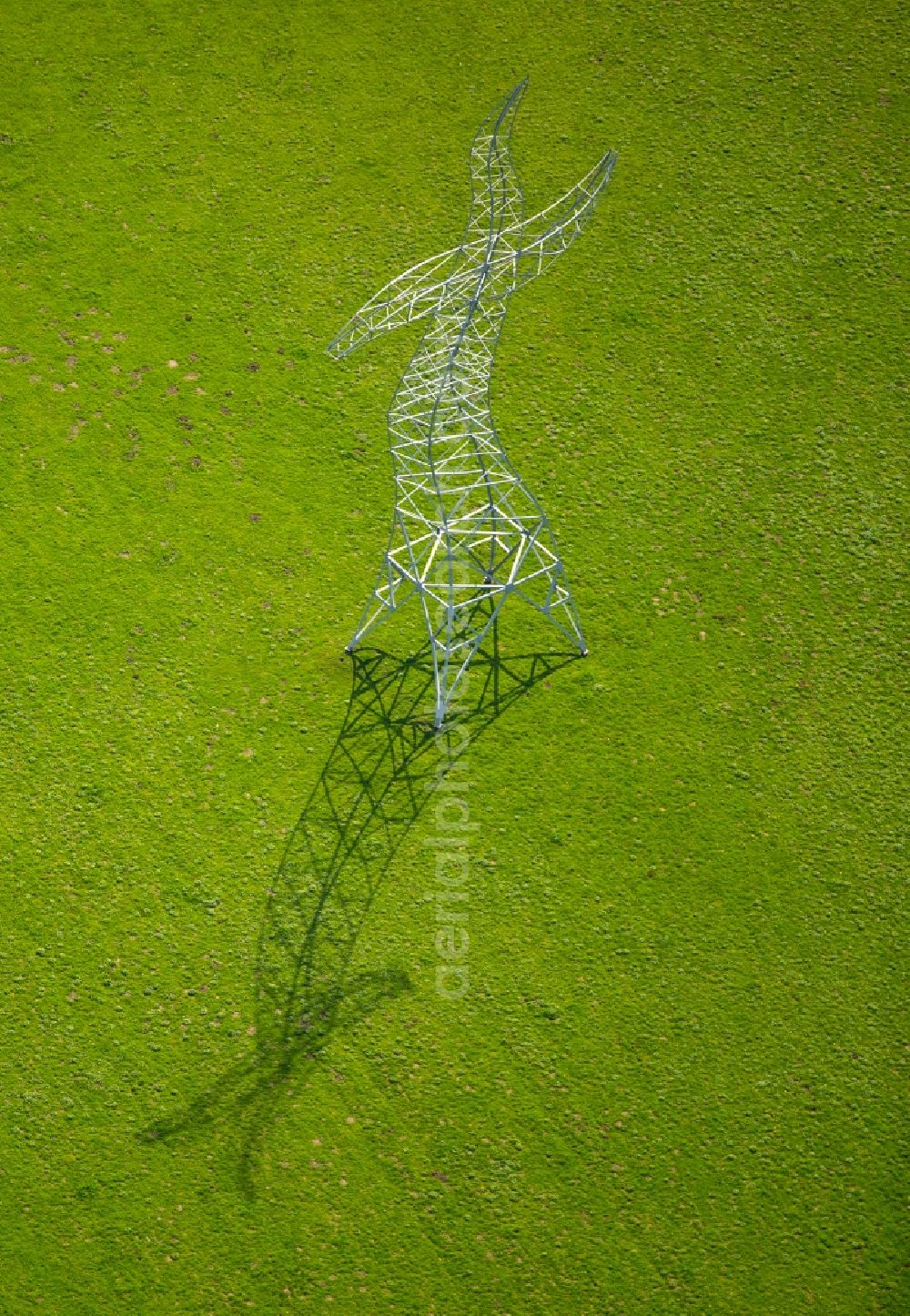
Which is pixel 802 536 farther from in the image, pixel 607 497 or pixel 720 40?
pixel 720 40

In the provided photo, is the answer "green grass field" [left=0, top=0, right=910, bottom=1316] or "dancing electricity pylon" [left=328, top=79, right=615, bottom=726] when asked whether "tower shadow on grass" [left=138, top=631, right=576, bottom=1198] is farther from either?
"dancing electricity pylon" [left=328, top=79, right=615, bottom=726]

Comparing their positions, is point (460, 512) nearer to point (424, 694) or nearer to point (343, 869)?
point (424, 694)

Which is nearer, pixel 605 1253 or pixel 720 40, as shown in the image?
pixel 605 1253

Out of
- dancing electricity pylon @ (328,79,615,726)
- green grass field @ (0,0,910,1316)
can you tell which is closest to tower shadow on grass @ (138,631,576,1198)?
green grass field @ (0,0,910,1316)

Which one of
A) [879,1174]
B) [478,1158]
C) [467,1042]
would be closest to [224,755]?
[467,1042]

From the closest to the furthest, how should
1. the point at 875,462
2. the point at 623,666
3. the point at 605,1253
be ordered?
the point at 605,1253
the point at 623,666
the point at 875,462
